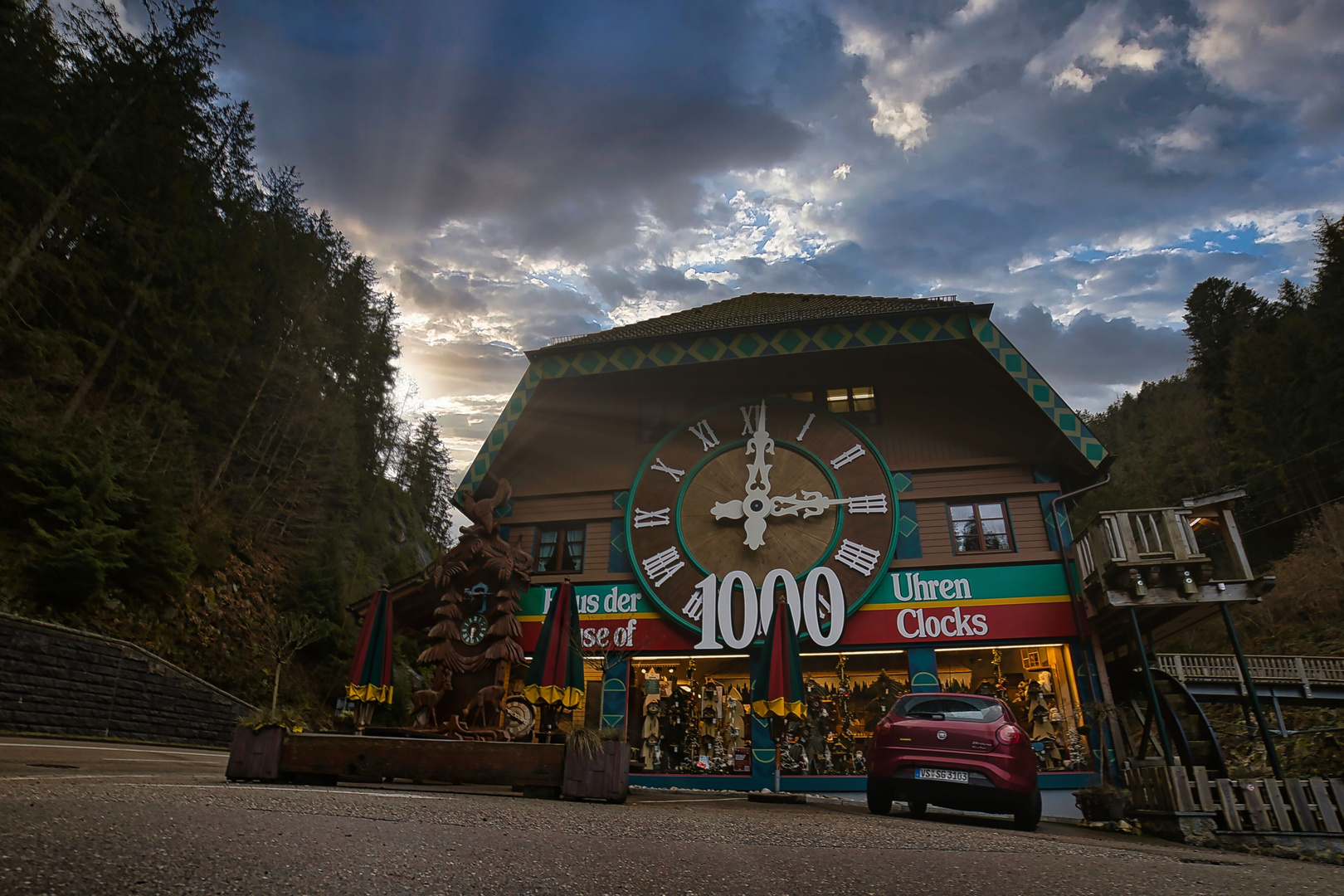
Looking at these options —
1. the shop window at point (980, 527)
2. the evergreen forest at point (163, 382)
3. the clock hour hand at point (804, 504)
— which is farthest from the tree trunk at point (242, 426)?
the shop window at point (980, 527)

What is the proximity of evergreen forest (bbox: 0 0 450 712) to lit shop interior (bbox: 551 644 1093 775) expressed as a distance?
12.8m

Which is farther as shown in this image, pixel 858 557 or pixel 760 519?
pixel 760 519

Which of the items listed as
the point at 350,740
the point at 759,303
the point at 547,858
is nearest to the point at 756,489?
the point at 759,303

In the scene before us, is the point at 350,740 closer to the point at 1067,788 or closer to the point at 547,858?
the point at 547,858

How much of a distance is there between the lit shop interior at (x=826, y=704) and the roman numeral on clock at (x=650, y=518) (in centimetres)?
281

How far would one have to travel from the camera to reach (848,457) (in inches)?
593

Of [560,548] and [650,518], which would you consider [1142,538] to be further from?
[560,548]

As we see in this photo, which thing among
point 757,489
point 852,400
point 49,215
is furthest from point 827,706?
point 49,215

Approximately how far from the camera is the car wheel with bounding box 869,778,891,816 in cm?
839

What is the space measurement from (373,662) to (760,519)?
783 cm

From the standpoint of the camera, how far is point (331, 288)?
117 ft

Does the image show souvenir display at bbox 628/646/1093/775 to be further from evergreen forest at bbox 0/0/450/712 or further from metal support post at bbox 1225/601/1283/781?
evergreen forest at bbox 0/0/450/712

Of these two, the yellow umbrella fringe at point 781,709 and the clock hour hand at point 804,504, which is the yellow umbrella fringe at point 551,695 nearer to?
the yellow umbrella fringe at point 781,709

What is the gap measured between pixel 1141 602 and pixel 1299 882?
8.27 meters
